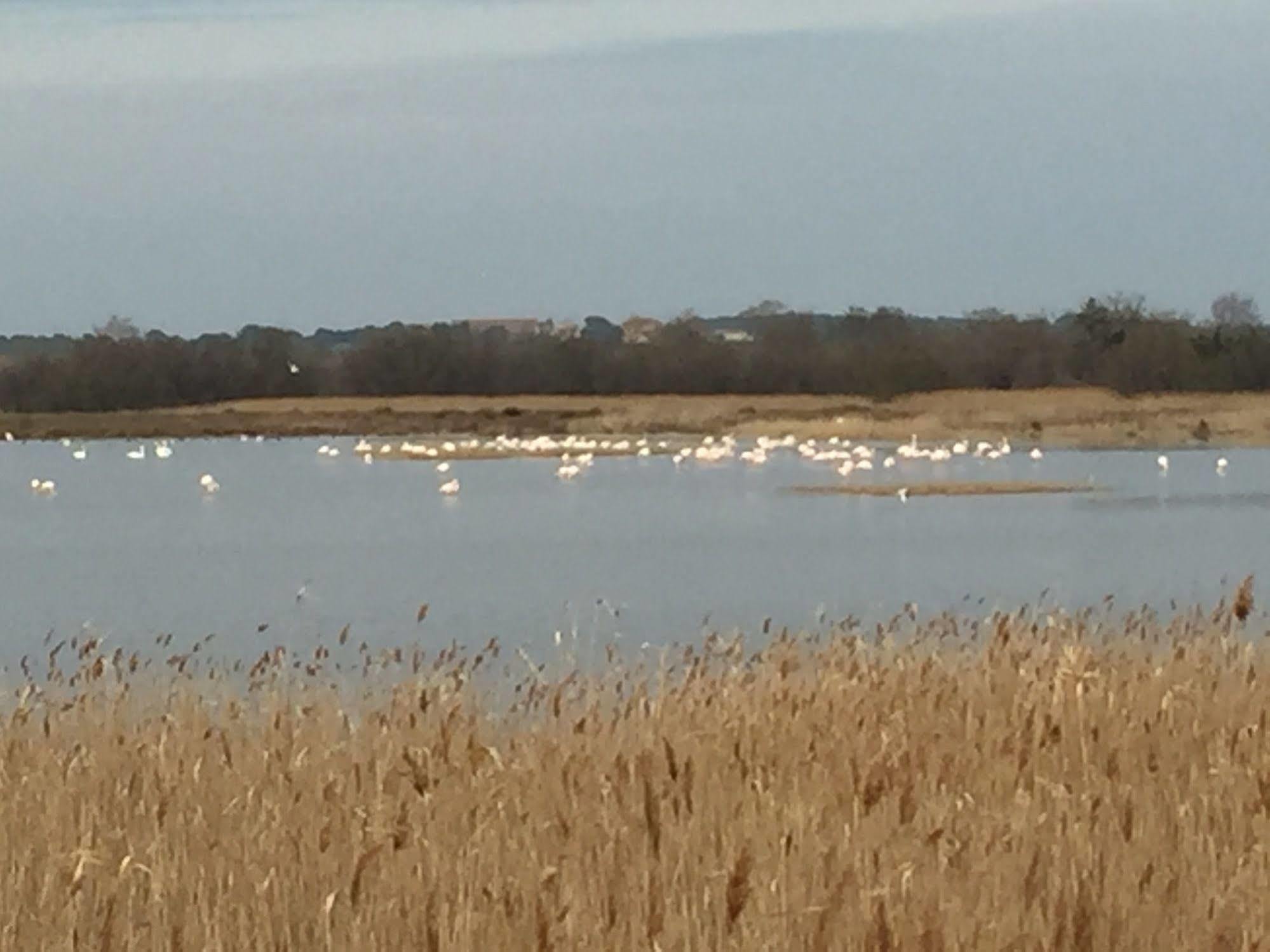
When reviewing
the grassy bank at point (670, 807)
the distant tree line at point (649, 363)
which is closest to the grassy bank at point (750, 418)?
the distant tree line at point (649, 363)

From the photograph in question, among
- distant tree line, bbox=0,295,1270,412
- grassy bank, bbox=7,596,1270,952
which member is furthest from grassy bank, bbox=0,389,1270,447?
grassy bank, bbox=7,596,1270,952

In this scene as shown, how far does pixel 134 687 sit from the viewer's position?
8320 mm

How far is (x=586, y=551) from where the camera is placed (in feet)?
79.6

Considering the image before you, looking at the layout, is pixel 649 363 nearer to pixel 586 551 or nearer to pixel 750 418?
pixel 750 418

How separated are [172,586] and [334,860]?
15.8 meters

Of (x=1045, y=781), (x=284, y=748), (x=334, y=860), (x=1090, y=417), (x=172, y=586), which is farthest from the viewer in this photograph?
(x=1090, y=417)

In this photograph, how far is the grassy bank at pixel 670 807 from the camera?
442cm

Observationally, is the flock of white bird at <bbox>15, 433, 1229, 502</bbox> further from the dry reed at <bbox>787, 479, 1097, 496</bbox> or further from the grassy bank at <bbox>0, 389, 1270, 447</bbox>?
the dry reed at <bbox>787, 479, 1097, 496</bbox>

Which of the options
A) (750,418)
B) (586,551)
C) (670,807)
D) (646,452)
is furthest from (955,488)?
(670,807)

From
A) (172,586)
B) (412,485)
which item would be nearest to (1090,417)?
(412,485)

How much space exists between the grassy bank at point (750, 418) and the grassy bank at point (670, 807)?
145 ft

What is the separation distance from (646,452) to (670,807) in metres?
44.2

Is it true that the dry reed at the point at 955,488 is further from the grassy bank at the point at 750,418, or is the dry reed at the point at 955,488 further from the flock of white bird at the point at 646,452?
the grassy bank at the point at 750,418

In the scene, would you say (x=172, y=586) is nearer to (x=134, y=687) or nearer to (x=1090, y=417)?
(x=134, y=687)
